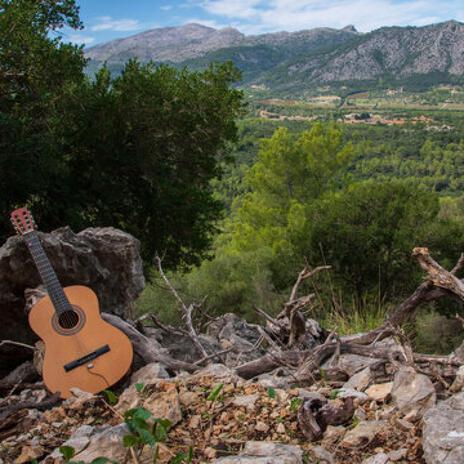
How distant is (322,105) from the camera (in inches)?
5960

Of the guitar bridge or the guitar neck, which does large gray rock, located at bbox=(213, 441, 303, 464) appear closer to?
the guitar bridge

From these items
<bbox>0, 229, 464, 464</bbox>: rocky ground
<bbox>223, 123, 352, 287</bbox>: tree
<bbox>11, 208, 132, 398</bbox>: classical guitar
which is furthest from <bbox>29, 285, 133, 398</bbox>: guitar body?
<bbox>223, 123, 352, 287</bbox>: tree

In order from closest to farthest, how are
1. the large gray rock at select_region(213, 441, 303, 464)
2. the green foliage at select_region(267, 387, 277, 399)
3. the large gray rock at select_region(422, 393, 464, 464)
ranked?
the large gray rock at select_region(422, 393, 464, 464) < the large gray rock at select_region(213, 441, 303, 464) < the green foliage at select_region(267, 387, 277, 399)

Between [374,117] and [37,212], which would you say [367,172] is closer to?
[37,212]

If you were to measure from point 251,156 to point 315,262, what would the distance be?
5011cm

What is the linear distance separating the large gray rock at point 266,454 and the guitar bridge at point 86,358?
1647mm

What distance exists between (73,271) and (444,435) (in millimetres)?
3515

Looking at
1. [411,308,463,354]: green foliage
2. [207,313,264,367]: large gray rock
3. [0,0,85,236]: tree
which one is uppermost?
[0,0,85,236]: tree

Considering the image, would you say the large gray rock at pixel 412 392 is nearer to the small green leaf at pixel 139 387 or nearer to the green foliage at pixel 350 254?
the small green leaf at pixel 139 387

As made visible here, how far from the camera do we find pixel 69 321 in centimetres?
389

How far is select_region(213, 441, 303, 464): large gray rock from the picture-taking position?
2.04 metres

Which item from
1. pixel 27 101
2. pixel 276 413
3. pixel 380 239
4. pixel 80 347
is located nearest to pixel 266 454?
pixel 276 413

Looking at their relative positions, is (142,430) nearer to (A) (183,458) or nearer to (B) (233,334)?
(A) (183,458)

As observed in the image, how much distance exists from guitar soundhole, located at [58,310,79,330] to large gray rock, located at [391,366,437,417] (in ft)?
7.38
